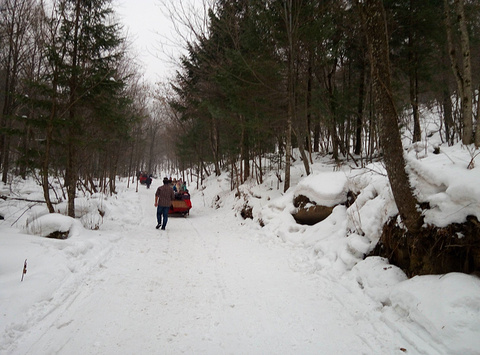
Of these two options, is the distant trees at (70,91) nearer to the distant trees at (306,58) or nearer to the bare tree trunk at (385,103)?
the distant trees at (306,58)

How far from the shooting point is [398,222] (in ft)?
12.5

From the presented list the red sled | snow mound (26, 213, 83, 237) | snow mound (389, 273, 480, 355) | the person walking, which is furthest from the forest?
the red sled

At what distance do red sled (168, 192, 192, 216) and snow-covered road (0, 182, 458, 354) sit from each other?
6704mm

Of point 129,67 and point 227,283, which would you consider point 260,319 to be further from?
point 129,67

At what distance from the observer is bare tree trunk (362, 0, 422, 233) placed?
3.68 m

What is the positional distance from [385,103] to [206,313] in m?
4.09

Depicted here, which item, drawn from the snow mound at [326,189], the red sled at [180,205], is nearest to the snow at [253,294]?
the snow mound at [326,189]

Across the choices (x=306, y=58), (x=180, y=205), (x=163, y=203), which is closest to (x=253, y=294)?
(x=163, y=203)

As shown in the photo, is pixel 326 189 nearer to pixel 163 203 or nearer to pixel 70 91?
pixel 163 203

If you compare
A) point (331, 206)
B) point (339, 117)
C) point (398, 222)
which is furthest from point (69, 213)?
point (339, 117)

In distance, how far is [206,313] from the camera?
313cm

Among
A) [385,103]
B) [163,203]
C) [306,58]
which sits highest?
[306,58]

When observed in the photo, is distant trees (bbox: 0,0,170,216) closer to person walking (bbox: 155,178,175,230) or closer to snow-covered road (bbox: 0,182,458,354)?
person walking (bbox: 155,178,175,230)

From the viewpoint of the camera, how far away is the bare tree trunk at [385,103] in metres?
3.68
